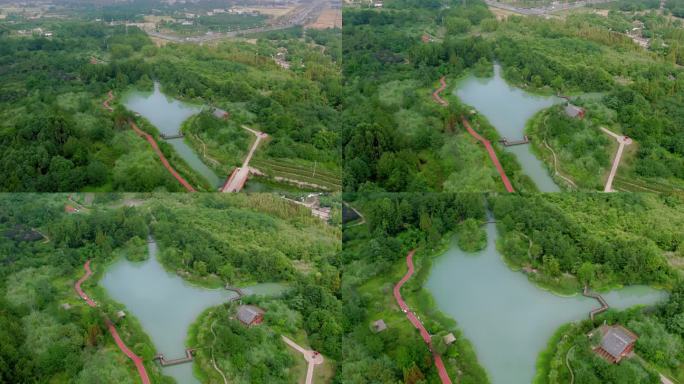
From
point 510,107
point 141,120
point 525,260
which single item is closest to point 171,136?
point 141,120

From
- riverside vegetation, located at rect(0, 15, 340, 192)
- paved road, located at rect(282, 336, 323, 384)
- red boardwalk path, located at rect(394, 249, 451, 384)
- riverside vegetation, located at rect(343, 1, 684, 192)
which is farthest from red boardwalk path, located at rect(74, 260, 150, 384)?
riverside vegetation, located at rect(343, 1, 684, 192)

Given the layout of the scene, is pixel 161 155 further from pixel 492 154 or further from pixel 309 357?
pixel 492 154

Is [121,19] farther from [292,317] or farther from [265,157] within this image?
[292,317]

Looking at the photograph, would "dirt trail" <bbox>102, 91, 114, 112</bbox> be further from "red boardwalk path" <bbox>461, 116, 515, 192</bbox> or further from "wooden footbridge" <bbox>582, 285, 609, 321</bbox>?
"wooden footbridge" <bbox>582, 285, 609, 321</bbox>

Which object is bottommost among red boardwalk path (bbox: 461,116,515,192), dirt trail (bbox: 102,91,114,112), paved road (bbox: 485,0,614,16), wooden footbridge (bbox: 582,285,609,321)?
wooden footbridge (bbox: 582,285,609,321)

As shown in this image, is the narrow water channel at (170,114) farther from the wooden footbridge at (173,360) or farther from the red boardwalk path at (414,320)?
the red boardwalk path at (414,320)

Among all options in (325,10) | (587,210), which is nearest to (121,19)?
(325,10)
